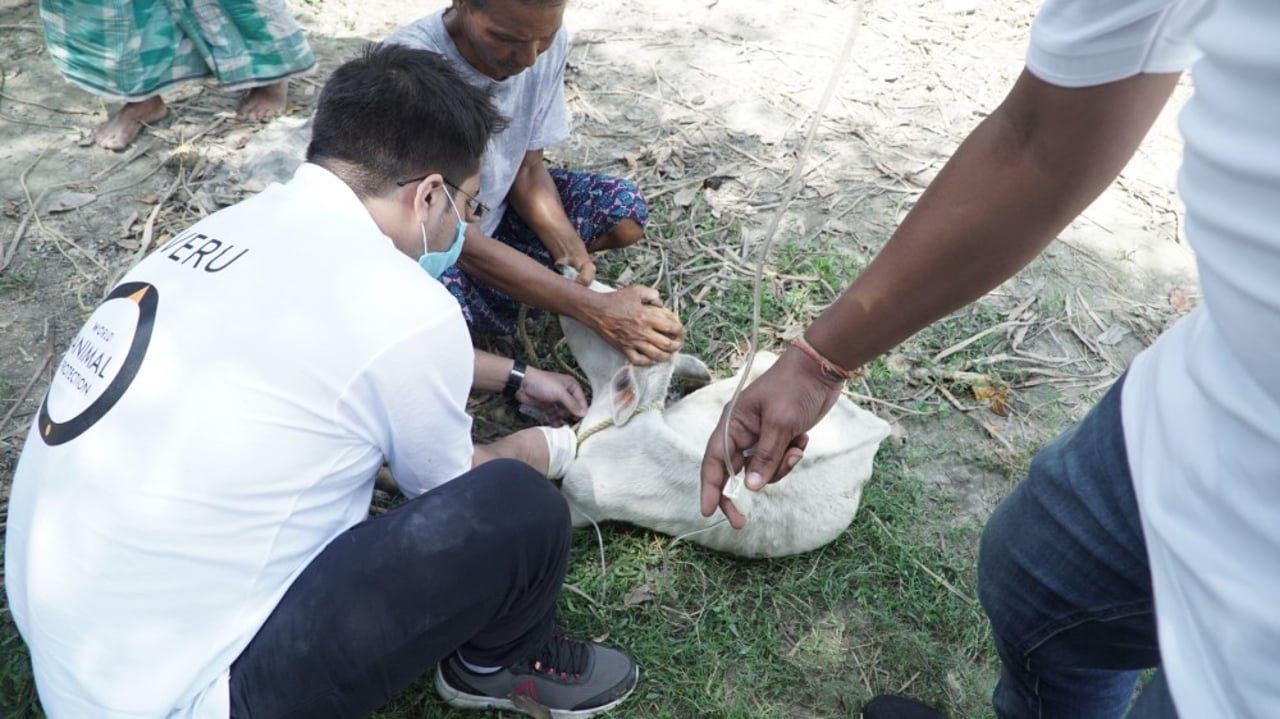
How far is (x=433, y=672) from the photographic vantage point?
7.25 ft

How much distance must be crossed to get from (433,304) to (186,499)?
0.54 meters

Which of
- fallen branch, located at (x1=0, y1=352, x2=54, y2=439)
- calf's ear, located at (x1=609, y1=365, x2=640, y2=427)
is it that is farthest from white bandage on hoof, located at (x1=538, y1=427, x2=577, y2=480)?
fallen branch, located at (x1=0, y1=352, x2=54, y2=439)

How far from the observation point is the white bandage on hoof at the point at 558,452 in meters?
2.46

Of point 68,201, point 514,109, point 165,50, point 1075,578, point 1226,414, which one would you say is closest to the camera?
point 1226,414

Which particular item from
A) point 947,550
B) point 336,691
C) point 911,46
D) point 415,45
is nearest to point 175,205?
point 415,45

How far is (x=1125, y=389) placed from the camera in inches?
46.0

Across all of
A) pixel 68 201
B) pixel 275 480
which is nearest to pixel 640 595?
pixel 275 480

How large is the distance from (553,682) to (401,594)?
2.08 feet

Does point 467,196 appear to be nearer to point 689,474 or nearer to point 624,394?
point 624,394

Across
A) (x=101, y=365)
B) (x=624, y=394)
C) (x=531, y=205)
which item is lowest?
(x=624, y=394)

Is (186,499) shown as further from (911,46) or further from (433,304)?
(911,46)

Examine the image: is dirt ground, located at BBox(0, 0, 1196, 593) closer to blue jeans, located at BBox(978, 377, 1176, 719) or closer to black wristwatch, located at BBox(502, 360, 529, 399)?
black wristwatch, located at BBox(502, 360, 529, 399)

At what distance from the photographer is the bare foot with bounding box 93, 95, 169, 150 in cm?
369

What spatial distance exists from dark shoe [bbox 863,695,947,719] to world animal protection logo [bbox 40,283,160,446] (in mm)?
1768
